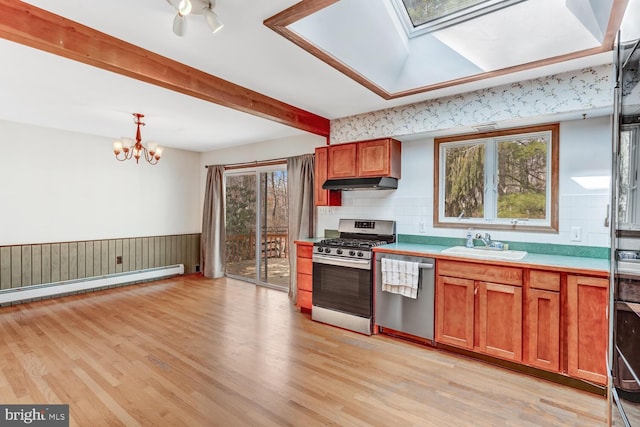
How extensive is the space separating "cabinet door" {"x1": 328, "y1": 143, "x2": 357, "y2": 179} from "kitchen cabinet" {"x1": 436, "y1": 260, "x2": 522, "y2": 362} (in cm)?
156

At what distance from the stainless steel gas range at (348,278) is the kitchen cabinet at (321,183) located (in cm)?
53

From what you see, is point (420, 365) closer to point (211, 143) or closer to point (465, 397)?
point (465, 397)

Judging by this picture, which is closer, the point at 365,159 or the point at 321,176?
the point at 365,159

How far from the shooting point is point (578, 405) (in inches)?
89.4

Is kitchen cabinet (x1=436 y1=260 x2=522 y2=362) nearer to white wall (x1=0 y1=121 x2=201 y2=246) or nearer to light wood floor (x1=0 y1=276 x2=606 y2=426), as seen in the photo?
light wood floor (x1=0 y1=276 x2=606 y2=426)

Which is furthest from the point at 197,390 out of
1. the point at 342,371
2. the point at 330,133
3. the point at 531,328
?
the point at 330,133

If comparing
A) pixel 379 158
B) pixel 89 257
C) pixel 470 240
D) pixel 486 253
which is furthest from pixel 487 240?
pixel 89 257

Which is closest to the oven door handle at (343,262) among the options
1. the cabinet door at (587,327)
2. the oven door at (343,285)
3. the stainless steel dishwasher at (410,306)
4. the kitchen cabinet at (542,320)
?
the oven door at (343,285)

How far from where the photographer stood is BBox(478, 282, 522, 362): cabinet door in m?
2.68

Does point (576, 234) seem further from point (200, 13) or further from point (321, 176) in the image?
point (200, 13)

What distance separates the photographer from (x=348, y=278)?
368 cm

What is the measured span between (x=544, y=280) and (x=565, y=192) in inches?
37.4

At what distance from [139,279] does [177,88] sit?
4.21 m

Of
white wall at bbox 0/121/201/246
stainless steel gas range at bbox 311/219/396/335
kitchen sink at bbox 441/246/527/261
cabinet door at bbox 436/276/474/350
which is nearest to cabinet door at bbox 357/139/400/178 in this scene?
stainless steel gas range at bbox 311/219/396/335
